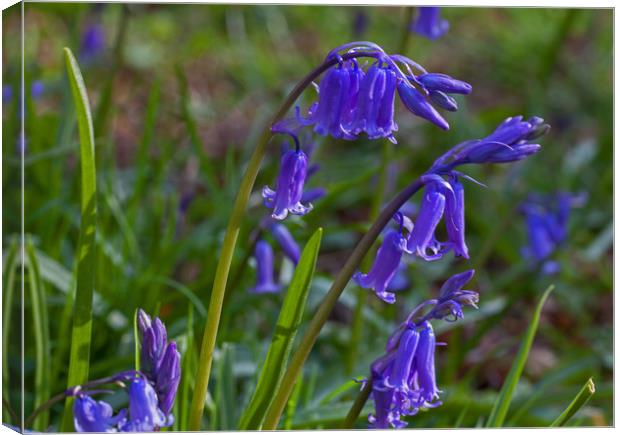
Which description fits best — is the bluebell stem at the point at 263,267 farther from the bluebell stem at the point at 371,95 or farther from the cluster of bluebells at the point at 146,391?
the bluebell stem at the point at 371,95

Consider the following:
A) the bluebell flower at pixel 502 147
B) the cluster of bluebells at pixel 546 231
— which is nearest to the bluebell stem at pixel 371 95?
the bluebell flower at pixel 502 147

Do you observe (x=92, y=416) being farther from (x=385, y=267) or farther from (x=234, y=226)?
(x=385, y=267)

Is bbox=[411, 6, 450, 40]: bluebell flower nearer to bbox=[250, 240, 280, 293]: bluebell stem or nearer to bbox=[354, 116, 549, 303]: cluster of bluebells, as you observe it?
bbox=[250, 240, 280, 293]: bluebell stem

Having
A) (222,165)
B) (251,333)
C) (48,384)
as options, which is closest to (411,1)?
(251,333)

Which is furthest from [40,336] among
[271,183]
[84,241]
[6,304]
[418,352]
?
[271,183]

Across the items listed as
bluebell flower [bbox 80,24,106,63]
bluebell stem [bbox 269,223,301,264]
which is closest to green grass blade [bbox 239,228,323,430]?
bluebell stem [bbox 269,223,301,264]

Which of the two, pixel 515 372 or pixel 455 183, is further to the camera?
pixel 515 372
